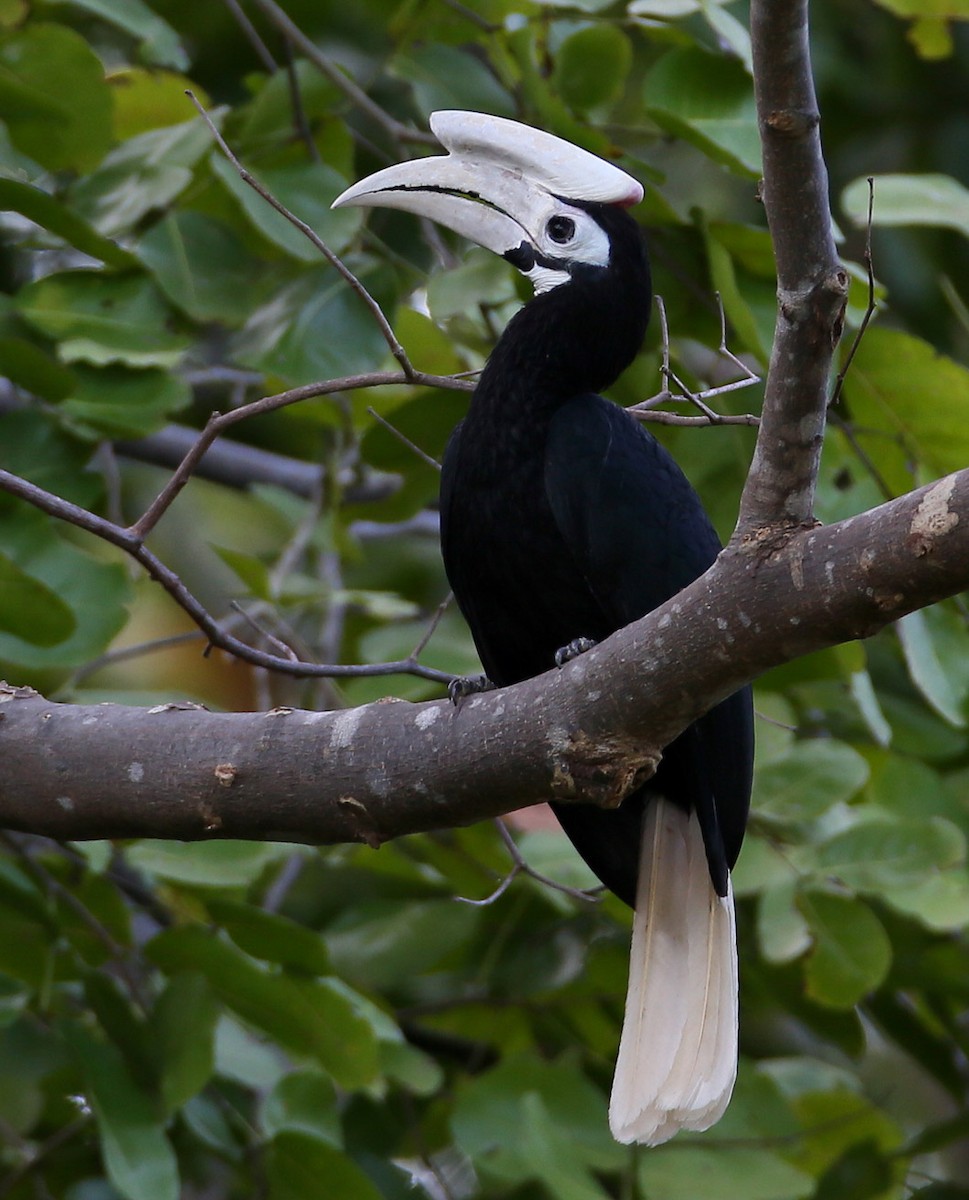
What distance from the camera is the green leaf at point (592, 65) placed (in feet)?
9.14

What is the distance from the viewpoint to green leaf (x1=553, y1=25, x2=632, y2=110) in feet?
9.14

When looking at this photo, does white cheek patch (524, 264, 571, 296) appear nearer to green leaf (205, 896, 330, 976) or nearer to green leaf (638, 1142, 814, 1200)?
green leaf (205, 896, 330, 976)

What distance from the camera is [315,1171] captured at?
245cm

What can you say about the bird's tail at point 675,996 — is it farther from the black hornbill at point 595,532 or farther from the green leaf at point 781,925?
the green leaf at point 781,925

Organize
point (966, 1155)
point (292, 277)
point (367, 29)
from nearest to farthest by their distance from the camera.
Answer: point (292, 277) < point (367, 29) < point (966, 1155)

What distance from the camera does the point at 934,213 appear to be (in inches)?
110

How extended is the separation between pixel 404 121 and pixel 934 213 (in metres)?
1.32

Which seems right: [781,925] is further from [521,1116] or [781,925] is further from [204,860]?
[204,860]

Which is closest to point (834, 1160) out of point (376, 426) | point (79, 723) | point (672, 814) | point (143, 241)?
point (672, 814)

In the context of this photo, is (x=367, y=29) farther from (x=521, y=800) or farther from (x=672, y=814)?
(x=521, y=800)

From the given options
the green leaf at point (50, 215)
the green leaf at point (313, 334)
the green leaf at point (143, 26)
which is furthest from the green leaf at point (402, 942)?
the green leaf at point (143, 26)

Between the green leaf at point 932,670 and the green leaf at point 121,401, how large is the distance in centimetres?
131

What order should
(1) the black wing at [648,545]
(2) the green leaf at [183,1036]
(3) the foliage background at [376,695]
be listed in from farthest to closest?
(3) the foliage background at [376,695] < (2) the green leaf at [183,1036] < (1) the black wing at [648,545]

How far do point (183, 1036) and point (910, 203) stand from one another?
1.93 m
